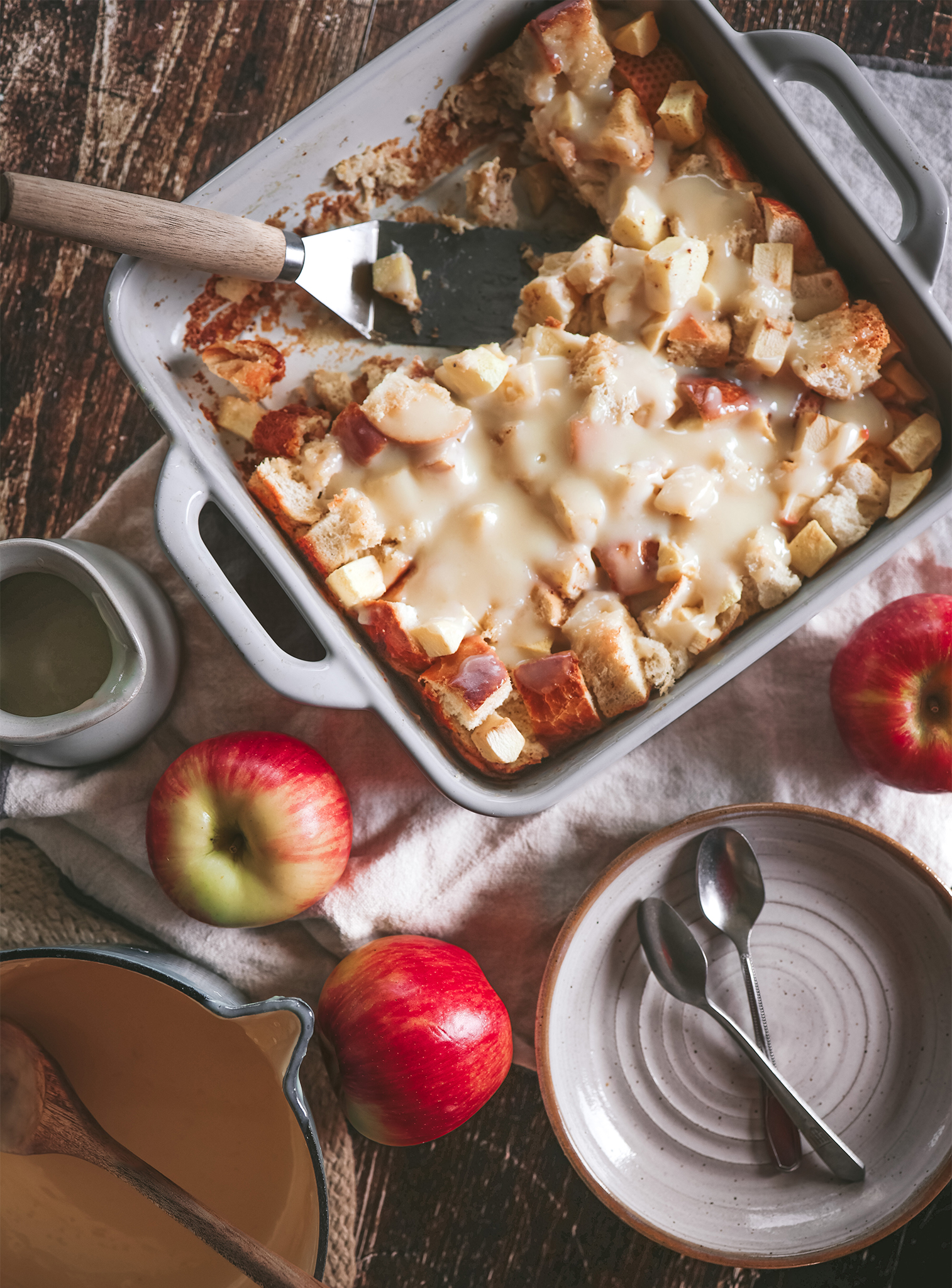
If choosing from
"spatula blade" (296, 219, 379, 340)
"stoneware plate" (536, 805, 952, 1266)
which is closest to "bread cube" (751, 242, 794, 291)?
"spatula blade" (296, 219, 379, 340)

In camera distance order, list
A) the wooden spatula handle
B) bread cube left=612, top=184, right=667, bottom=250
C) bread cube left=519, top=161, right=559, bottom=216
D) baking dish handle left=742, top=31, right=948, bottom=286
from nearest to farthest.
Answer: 1. the wooden spatula handle
2. baking dish handle left=742, top=31, right=948, bottom=286
3. bread cube left=612, top=184, right=667, bottom=250
4. bread cube left=519, top=161, right=559, bottom=216

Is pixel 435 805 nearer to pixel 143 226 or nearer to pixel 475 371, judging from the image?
pixel 475 371

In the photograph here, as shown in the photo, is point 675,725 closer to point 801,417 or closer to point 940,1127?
point 801,417

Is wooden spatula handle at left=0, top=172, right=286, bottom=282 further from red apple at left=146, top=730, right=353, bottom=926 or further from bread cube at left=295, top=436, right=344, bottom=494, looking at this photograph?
red apple at left=146, top=730, right=353, bottom=926

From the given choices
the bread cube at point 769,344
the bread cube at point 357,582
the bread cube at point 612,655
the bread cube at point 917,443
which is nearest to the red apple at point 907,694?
the bread cube at point 917,443

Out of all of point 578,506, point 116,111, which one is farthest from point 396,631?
point 116,111

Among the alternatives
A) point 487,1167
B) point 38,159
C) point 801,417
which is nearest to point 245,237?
point 38,159
